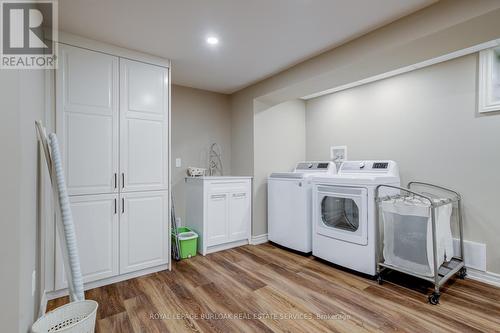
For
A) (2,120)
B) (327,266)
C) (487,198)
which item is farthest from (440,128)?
(2,120)

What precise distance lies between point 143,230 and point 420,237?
2.76 metres

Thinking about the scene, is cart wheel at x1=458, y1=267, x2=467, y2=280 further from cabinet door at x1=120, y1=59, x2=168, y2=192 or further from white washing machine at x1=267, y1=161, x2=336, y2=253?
cabinet door at x1=120, y1=59, x2=168, y2=192

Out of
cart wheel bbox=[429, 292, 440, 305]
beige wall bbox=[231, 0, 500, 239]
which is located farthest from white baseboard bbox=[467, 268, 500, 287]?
beige wall bbox=[231, 0, 500, 239]

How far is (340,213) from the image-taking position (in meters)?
2.99

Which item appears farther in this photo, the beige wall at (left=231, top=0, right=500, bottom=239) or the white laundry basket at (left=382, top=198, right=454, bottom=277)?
the white laundry basket at (left=382, top=198, right=454, bottom=277)

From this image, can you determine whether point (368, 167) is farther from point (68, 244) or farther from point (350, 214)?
point (68, 244)

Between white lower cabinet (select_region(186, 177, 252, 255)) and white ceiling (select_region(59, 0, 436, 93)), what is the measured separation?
1.59 metres

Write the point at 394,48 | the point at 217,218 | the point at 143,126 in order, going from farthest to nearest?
1. the point at 217,218
2. the point at 143,126
3. the point at 394,48

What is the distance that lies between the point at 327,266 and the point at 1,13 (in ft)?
11.0

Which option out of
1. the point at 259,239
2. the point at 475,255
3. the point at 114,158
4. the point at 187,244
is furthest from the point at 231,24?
the point at 475,255

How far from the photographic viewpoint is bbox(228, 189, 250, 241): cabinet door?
351 cm

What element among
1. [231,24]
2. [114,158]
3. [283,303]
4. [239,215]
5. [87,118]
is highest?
[231,24]

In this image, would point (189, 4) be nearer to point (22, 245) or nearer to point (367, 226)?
point (22, 245)

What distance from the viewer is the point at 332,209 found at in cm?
307
